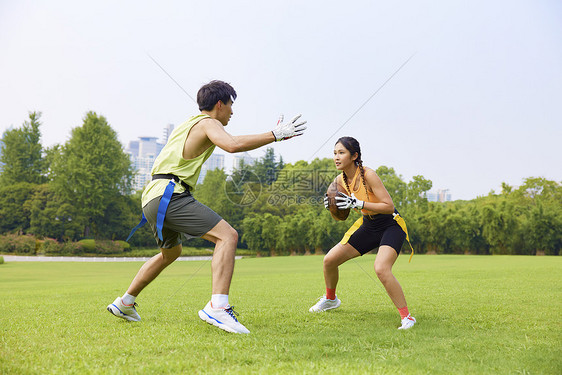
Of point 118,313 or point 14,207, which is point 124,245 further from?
point 118,313

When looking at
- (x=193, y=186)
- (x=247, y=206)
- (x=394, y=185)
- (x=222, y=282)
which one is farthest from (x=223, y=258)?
(x=394, y=185)

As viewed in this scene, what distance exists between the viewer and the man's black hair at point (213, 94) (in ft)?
16.4

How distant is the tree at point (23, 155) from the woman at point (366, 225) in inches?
2353

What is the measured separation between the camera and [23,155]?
56.0m

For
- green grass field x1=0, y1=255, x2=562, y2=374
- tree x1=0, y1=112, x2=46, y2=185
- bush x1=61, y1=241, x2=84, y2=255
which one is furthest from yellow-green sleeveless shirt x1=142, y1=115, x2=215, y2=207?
tree x1=0, y1=112, x2=46, y2=185

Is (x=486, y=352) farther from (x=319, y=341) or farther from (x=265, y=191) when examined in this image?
(x=265, y=191)

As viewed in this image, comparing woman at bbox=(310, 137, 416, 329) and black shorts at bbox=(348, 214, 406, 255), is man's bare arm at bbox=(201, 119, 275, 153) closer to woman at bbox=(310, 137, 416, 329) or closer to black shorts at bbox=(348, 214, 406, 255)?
woman at bbox=(310, 137, 416, 329)

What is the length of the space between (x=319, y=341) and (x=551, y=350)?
6.75ft

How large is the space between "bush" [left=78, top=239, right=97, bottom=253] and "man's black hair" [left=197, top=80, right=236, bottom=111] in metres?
47.7

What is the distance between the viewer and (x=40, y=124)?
190ft

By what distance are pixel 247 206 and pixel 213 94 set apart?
54529 millimetres

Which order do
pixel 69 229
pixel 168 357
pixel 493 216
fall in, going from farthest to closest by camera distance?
1. pixel 69 229
2. pixel 493 216
3. pixel 168 357

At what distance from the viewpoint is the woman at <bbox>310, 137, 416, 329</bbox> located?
5348 millimetres

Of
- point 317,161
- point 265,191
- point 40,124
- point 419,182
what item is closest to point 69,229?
point 40,124
